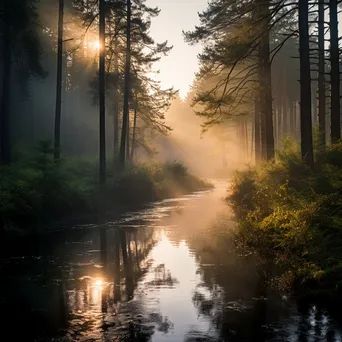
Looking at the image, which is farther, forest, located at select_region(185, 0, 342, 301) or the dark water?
forest, located at select_region(185, 0, 342, 301)

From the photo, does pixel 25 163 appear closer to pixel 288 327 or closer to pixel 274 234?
pixel 274 234

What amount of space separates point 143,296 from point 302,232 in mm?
4054

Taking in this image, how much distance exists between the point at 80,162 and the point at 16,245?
16585 mm

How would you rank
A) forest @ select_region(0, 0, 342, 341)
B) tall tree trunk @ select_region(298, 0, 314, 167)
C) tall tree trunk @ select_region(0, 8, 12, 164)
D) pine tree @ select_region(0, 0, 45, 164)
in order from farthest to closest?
tall tree trunk @ select_region(0, 8, 12, 164), pine tree @ select_region(0, 0, 45, 164), tall tree trunk @ select_region(298, 0, 314, 167), forest @ select_region(0, 0, 342, 341)

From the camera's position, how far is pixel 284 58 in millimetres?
56750

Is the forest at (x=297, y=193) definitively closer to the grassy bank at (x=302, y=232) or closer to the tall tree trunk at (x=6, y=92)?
the grassy bank at (x=302, y=232)

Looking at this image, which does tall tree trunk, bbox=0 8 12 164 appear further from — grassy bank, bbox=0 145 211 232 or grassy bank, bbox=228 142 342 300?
grassy bank, bbox=228 142 342 300

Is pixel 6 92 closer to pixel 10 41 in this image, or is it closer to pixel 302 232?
pixel 10 41

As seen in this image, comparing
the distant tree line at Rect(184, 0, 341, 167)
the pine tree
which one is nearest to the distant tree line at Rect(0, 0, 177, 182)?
the pine tree

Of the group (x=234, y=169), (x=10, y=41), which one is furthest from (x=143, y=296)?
(x=10, y=41)

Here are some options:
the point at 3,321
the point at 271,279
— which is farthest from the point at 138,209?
the point at 3,321

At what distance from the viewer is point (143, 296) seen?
339 inches

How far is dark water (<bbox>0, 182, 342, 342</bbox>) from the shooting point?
22.1ft

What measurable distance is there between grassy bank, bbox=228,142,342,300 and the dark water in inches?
25.4
